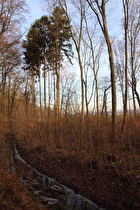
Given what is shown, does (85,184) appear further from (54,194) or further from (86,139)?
(86,139)

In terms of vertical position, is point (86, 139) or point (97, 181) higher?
point (86, 139)

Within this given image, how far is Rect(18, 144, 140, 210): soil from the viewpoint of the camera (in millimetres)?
4791

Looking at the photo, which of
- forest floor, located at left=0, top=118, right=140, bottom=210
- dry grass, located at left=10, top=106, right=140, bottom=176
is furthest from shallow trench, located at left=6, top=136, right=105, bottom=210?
dry grass, located at left=10, top=106, right=140, bottom=176

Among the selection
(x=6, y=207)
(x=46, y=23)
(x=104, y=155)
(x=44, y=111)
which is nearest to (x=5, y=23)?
(x=46, y=23)

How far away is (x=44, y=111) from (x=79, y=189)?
5.80 meters

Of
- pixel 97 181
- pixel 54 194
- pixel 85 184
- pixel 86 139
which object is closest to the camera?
pixel 54 194

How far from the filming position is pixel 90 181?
5.97 meters

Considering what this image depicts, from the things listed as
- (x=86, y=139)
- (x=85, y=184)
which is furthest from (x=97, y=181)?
(x=86, y=139)

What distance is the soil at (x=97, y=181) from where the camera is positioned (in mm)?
4791

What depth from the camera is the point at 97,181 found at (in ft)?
19.1

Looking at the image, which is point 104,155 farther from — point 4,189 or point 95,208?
point 4,189

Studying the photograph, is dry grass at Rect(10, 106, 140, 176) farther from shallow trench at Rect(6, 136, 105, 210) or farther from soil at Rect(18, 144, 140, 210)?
shallow trench at Rect(6, 136, 105, 210)

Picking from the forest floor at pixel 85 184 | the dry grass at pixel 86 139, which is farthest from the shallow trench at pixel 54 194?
the dry grass at pixel 86 139

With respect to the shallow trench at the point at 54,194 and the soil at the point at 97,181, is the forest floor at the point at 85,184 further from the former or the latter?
the shallow trench at the point at 54,194
